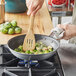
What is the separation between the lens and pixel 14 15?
2.15 meters

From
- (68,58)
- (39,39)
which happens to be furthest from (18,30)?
(68,58)

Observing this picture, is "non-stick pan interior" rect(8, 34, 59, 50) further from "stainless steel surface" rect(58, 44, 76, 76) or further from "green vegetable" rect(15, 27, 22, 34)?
"green vegetable" rect(15, 27, 22, 34)

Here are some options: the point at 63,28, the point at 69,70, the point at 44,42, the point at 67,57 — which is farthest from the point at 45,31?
the point at 69,70

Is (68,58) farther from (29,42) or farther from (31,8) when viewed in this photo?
(31,8)

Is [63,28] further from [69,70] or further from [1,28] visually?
[1,28]

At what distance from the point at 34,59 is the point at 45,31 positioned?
739mm

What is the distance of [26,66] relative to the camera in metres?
1.07

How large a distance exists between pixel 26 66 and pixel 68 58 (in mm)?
288

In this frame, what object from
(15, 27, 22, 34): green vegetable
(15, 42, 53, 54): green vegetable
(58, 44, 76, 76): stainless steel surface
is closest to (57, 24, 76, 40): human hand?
(58, 44, 76, 76): stainless steel surface

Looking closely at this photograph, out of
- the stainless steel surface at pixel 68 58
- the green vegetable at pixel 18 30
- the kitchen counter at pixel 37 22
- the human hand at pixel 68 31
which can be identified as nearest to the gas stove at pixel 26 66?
the stainless steel surface at pixel 68 58

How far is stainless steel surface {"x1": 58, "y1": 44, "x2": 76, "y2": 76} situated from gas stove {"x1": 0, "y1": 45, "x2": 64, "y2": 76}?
0.04 metres

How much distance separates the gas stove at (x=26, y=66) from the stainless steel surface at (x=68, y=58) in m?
0.04

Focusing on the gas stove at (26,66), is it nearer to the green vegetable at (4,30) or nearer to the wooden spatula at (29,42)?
the wooden spatula at (29,42)

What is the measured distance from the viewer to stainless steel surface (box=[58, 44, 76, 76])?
1.08m
